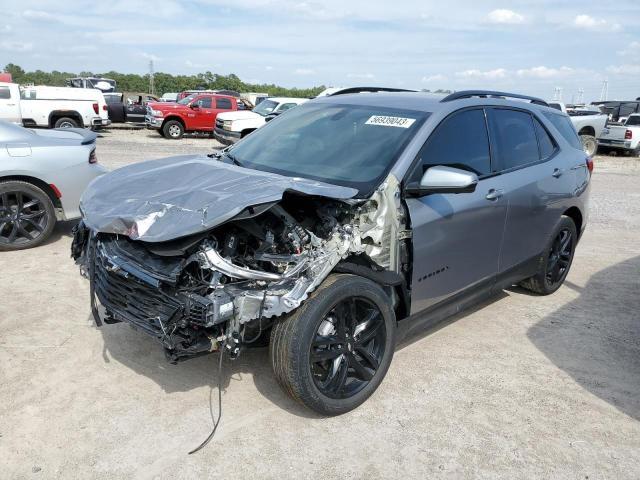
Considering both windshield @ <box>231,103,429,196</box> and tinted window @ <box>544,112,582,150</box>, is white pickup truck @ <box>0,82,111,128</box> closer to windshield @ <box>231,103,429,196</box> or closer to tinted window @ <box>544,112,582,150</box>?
windshield @ <box>231,103,429,196</box>

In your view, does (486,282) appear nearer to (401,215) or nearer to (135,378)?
(401,215)

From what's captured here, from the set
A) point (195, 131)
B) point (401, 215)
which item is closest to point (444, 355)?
point (401, 215)

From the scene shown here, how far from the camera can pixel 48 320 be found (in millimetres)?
4375

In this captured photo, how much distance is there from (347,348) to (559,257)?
9.91 ft

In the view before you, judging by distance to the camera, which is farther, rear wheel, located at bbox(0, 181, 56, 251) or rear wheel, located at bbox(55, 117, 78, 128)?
rear wheel, located at bbox(55, 117, 78, 128)

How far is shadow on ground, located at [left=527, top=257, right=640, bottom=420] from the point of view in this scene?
380 cm

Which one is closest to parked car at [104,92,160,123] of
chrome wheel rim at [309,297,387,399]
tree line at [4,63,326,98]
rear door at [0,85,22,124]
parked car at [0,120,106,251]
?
rear door at [0,85,22,124]

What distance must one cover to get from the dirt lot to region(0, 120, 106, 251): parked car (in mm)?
Result: 1232

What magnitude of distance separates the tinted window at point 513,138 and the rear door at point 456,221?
0.16m

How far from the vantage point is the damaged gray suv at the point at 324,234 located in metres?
2.96

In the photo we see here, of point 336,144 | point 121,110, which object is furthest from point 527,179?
point 121,110

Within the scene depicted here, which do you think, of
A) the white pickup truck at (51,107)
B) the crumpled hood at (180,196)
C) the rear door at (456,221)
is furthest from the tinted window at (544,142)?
the white pickup truck at (51,107)

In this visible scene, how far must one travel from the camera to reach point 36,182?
6012mm

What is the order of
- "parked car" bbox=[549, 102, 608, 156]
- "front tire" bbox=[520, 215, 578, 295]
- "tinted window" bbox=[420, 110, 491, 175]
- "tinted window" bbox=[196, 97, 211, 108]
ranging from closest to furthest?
"tinted window" bbox=[420, 110, 491, 175]
"front tire" bbox=[520, 215, 578, 295]
"parked car" bbox=[549, 102, 608, 156]
"tinted window" bbox=[196, 97, 211, 108]
